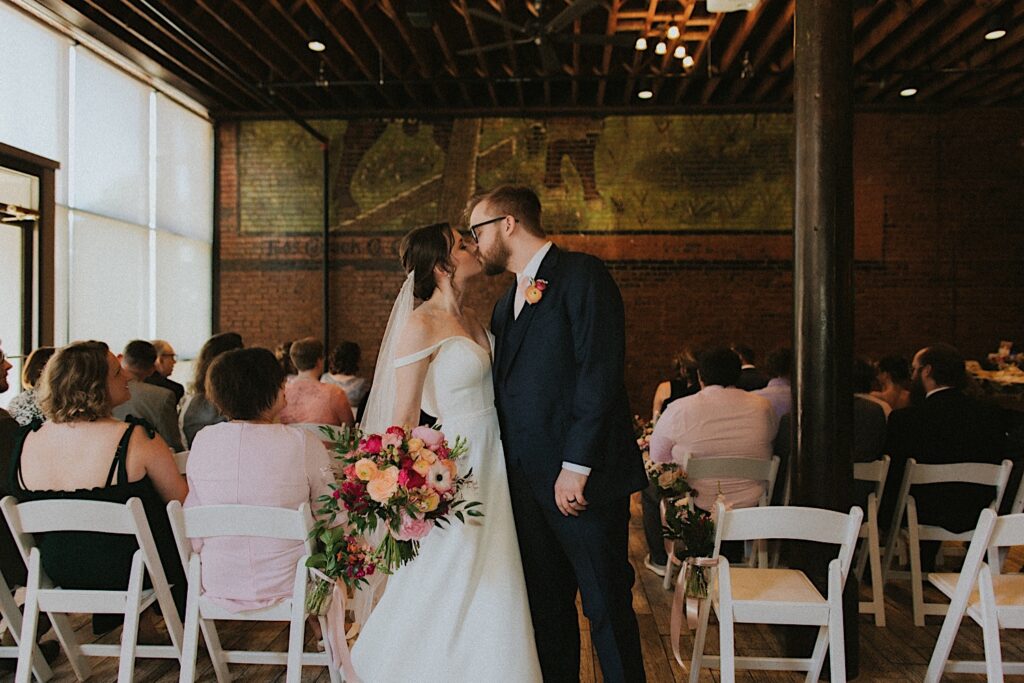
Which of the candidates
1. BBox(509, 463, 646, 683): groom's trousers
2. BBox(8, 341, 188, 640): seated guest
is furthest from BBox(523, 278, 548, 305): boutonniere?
BBox(8, 341, 188, 640): seated guest

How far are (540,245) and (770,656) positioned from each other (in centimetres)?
231

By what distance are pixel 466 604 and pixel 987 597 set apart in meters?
1.80

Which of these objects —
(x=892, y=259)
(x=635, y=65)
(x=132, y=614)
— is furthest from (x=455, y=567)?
(x=892, y=259)

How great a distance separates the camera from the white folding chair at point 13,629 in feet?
11.1

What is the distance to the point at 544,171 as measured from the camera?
33.0 feet

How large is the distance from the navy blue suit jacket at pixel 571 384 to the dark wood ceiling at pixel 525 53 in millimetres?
3671

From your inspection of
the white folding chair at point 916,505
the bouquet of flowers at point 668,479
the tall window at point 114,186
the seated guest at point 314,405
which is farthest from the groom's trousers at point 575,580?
the tall window at point 114,186

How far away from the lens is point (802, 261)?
3.70m

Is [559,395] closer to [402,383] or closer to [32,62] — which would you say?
[402,383]

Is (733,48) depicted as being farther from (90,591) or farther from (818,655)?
(90,591)

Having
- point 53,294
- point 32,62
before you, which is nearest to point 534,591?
point 53,294

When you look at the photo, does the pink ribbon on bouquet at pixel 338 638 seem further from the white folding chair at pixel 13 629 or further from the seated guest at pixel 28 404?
the seated guest at pixel 28 404

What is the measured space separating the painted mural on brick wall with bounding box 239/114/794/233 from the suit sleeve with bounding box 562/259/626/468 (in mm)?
7322

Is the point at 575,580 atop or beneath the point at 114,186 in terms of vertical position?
beneath
